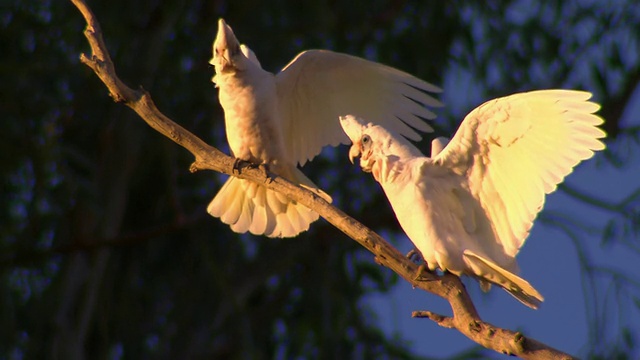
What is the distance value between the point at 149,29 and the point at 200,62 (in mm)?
446

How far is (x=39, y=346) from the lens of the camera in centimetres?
671

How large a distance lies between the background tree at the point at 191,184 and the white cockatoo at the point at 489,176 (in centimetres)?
308

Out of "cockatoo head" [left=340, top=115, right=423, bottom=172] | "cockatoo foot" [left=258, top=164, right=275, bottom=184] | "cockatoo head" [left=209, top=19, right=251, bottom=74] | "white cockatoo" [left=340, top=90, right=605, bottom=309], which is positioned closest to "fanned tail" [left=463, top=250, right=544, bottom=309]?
"white cockatoo" [left=340, top=90, right=605, bottom=309]

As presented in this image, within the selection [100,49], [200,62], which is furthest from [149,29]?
[100,49]

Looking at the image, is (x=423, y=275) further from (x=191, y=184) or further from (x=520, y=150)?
(x=191, y=184)

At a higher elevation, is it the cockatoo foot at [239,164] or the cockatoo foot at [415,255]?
the cockatoo foot at [239,164]

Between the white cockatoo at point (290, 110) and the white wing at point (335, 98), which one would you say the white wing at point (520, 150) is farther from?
the white wing at point (335, 98)

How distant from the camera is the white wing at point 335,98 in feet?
14.1

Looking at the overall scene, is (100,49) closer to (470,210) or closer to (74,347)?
(470,210)

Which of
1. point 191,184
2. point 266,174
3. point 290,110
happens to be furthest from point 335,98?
point 191,184

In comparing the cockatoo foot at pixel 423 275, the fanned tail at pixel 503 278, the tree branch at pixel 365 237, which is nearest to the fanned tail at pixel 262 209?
the tree branch at pixel 365 237

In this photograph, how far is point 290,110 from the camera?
443 cm

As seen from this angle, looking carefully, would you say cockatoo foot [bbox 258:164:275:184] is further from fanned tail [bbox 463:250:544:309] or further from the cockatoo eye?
fanned tail [bbox 463:250:544:309]

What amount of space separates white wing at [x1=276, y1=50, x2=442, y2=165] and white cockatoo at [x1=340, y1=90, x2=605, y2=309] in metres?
0.77
